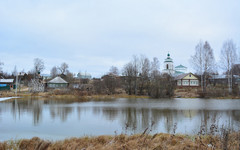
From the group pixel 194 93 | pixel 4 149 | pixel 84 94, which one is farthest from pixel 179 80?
pixel 4 149

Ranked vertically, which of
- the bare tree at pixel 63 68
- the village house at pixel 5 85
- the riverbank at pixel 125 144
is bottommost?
the riverbank at pixel 125 144

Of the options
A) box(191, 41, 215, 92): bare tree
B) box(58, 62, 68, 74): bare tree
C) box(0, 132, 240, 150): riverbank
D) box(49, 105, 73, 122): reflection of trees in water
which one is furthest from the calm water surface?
box(58, 62, 68, 74): bare tree

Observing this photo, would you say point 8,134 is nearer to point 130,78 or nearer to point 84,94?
point 84,94

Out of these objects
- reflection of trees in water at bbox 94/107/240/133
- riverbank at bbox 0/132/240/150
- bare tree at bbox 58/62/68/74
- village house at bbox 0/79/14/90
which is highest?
bare tree at bbox 58/62/68/74

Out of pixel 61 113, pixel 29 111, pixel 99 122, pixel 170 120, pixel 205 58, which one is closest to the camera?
pixel 99 122

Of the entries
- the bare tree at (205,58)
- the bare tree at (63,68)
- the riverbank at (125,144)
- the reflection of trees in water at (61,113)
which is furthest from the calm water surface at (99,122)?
the bare tree at (63,68)

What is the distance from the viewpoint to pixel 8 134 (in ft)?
27.7

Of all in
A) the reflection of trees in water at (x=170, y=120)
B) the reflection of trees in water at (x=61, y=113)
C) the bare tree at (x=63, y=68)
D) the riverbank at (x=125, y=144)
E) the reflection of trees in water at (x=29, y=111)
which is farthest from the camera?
the bare tree at (x=63, y=68)

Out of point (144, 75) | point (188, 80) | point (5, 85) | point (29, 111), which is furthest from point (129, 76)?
point (5, 85)

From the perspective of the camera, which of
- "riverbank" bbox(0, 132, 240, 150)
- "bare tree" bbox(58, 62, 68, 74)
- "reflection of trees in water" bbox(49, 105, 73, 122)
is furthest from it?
"bare tree" bbox(58, 62, 68, 74)

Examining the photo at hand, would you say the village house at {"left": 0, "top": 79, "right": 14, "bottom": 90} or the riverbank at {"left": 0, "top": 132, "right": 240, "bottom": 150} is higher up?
the village house at {"left": 0, "top": 79, "right": 14, "bottom": 90}

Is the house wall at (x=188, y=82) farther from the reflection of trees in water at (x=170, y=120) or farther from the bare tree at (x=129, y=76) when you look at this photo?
the reflection of trees in water at (x=170, y=120)

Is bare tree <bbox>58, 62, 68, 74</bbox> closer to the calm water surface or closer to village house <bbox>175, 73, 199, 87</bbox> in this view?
village house <bbox>175, 73, 199, 87</bbox>

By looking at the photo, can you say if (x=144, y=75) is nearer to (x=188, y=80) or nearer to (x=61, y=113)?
(x=188, y=80)
